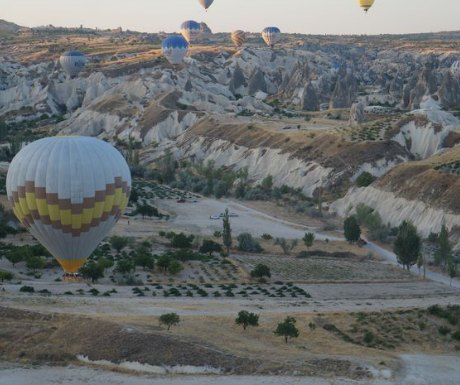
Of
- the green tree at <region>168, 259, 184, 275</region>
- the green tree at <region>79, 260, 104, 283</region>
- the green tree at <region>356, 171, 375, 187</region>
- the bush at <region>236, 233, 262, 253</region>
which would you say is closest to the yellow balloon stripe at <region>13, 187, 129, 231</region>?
the green tree at <region>79, 260, 104, 283</region>

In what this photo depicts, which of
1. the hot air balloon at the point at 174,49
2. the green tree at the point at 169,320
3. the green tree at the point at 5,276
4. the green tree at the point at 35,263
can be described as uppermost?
the hot air balloon at the point at 174,49

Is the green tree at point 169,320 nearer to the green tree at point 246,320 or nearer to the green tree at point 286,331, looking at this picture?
the green tree at point 246,320

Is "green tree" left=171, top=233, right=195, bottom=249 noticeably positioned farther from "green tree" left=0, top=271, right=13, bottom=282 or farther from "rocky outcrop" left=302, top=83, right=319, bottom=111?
"rocky outcrop" left=302, top=83, right=319, bottom=111

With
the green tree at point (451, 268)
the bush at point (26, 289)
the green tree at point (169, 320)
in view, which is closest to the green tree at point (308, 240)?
the green tree at point (451, 268)

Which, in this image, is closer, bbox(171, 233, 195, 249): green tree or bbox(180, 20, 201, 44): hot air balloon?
bbox(171, 233, 195, 249): green tree

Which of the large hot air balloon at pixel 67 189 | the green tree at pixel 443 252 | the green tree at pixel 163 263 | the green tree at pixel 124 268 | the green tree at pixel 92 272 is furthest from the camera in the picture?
the green tree at pixel 443 252

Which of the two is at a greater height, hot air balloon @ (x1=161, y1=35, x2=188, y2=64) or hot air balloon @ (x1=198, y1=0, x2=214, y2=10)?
hot air balloon @ (x1=198, y1=0, x2=214, y2=10)
